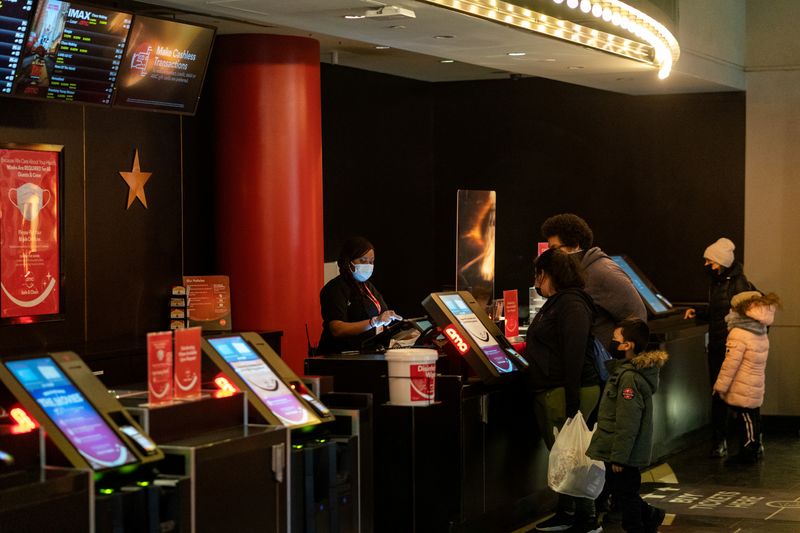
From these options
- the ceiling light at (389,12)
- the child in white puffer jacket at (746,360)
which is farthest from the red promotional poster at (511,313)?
the child in white puffer jacket at (746,360)

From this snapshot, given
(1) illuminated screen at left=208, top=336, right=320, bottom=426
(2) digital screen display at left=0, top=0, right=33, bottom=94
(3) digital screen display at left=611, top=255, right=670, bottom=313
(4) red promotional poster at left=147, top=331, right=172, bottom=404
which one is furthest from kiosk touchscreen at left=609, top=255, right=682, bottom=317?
(4) red promotional poster at left=147, top=331, right=172, bottom=404

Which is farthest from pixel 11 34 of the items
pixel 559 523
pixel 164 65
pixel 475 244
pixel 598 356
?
pixel 559 523

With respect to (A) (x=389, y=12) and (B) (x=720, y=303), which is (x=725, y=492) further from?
(A) (x=389, y=12)

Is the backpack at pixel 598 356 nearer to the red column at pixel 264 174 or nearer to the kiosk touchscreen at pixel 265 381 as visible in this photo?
the kiosk touchscreen at pixel 265 381

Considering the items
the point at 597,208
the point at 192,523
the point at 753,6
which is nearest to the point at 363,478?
the point at 192,523

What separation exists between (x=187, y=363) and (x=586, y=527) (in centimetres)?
299

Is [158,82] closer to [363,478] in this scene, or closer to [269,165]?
[269,165]

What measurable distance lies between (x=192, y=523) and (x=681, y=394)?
590 cm

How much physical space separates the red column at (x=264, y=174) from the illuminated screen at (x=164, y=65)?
0.70 m

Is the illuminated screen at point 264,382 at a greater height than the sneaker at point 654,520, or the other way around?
the illuminated screen at point 264,382

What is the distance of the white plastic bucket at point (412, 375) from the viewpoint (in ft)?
19.0

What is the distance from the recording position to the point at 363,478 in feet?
15.7

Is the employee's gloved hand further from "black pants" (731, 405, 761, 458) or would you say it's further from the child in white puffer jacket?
"black pants" (731, 405, 761, 458)

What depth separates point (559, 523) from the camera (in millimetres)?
6555
